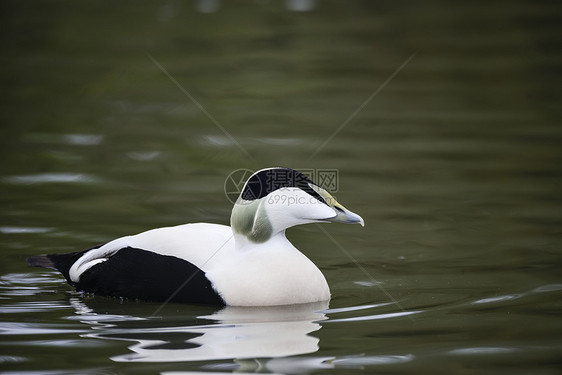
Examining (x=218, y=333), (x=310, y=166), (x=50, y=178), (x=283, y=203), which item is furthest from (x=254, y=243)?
(x=50, y=178)

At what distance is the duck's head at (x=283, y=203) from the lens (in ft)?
20.4

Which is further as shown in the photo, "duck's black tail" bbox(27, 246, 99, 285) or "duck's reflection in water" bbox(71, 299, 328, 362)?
"duck's black tail" bbox(27, 246, 99, 285)

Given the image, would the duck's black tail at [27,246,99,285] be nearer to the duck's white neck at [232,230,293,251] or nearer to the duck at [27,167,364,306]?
the duck at [27,167,364,306]

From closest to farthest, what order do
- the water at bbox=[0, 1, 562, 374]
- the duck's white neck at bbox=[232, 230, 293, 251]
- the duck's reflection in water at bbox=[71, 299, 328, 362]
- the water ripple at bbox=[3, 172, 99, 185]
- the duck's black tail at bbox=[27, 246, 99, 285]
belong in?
the duck's reflection in water at bbox=[71, 299, 328, 362], the water at bbox=[0, 1, 562, 374], the duck's white neck at bbox=[232, 230, 293, 251], the duck's black tail at bbox=[27, 246, 99, 285], the water ripple at bbox=[3, 172, 99, 185]

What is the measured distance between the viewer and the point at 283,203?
6.21 meters

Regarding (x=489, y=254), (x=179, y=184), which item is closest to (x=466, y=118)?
(x=179, y=184)

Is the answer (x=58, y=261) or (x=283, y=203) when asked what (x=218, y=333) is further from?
(x=58, y=261)

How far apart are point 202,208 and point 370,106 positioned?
4698 mm

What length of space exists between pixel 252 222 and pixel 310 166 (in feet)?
11.6

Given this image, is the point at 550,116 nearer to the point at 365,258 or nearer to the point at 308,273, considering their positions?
the point at 365,258

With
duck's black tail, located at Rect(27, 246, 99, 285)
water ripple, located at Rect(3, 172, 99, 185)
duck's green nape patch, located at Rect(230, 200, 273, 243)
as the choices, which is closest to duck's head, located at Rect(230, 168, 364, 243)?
duck's green nape patch, located at Rect(230, 200, 273, 243)

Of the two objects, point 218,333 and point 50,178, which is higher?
point 50,178

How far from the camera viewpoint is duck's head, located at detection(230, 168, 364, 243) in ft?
20.4

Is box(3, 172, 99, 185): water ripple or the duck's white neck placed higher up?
box(3, 172, 99, 185): water ripple
